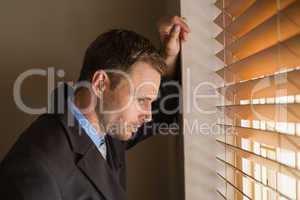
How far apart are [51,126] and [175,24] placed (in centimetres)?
40

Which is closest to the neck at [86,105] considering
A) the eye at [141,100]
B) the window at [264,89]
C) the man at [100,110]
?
the man at [100,110]

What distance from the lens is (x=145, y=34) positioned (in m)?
1.30

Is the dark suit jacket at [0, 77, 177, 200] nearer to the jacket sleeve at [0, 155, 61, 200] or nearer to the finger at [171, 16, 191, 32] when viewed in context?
the jacket sleeve at [0, 155, 61, 200]

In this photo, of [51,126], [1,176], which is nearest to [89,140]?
[51,126]

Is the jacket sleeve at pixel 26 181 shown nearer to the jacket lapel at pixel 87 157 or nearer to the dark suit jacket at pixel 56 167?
the dark suit jacket at pixel 56 167

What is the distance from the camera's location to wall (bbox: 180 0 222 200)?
105 cm

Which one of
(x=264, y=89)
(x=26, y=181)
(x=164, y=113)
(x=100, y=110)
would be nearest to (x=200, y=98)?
(x=164, y=113)

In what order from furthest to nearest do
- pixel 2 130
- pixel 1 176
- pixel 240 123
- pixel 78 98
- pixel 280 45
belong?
pixel 2 130 → pixel 78 98 → pixel 240 123 → pixel 1 176 → pixel 280 45

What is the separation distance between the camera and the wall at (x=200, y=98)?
1.05 metres

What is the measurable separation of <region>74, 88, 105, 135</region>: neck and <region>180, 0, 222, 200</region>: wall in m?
0.24

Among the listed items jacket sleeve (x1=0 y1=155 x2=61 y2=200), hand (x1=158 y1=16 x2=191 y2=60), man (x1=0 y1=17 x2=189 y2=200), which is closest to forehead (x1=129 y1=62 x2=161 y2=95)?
man (x1=0 y1=17 x2=189 y2=200)

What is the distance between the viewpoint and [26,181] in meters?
0.76

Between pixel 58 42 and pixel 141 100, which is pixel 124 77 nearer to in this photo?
pixel 141 100

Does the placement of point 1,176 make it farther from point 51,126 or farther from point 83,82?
point 83,82
